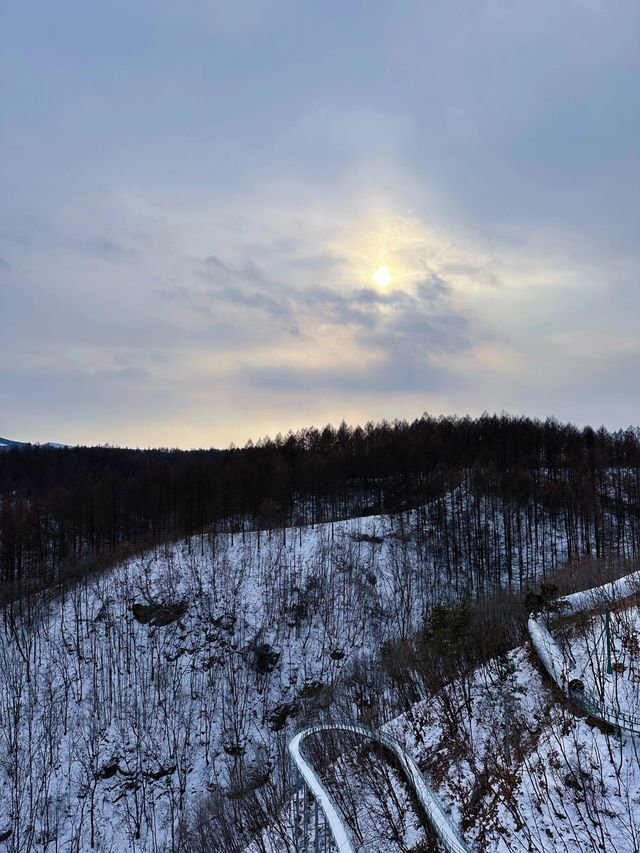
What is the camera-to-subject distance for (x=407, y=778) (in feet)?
53.9

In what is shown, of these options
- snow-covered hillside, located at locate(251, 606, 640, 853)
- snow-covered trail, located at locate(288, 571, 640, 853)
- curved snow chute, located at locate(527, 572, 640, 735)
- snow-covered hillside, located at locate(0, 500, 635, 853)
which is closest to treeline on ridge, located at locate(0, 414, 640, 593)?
snow-covered hillside, located at locate(0, 500, 635, 853)

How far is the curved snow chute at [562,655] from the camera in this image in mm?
13362

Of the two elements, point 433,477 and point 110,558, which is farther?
point 433,477

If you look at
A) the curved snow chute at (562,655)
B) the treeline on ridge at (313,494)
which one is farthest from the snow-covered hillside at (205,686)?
the treeline on ridge at (313,494)

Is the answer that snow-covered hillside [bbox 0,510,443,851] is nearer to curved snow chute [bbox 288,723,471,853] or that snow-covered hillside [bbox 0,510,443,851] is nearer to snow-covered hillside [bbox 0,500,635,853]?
snow-covered hillside [bbox 0,500,635,853]

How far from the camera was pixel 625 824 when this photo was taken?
10.8m

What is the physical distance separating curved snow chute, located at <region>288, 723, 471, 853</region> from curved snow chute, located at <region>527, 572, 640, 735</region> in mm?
5004

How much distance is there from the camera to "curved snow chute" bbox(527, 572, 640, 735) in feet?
43.8

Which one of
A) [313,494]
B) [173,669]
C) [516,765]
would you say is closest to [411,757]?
[516,765]

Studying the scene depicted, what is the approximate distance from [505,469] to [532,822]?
61.7m

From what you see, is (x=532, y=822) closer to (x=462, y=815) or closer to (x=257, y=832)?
(x=462, y=815)

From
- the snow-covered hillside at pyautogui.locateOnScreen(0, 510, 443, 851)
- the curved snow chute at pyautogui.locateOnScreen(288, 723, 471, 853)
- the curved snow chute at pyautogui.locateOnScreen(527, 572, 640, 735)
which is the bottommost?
the snow-covered hillside at pyautogui.locateOnScreen(0, 510, 443, 851)

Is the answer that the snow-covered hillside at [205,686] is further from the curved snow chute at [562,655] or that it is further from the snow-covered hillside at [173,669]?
the curved snow chute at [562,655]

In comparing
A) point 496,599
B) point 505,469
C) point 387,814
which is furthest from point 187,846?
point 505,469
